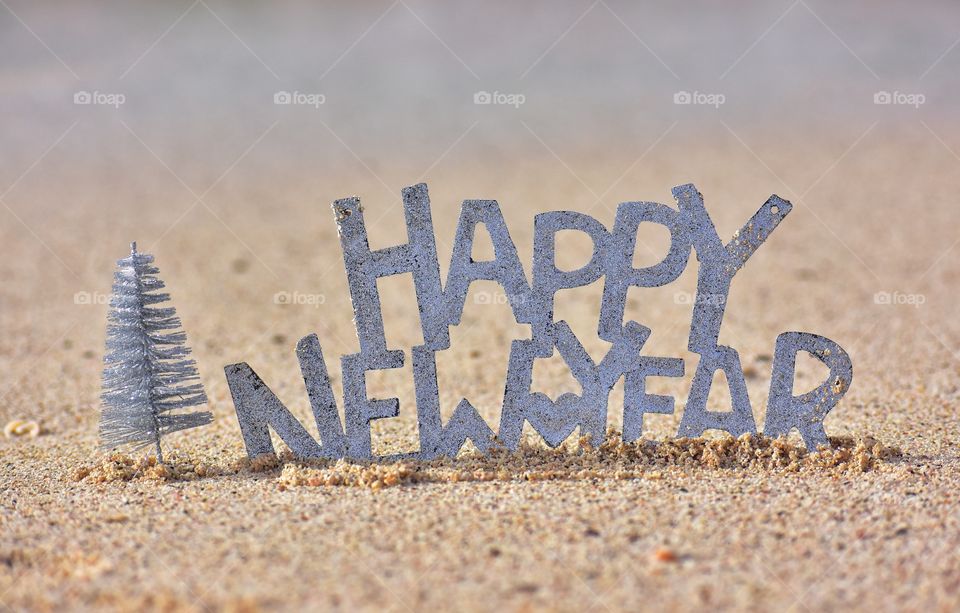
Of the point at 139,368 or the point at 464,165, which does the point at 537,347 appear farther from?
the point at 464,165

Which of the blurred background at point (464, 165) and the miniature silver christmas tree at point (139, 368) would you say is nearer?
the miniature silver christmas tree at point (139, 368)

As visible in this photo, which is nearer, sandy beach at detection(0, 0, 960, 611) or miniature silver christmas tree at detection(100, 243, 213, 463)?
sandy beach at detection(0, 0, 960, 611)

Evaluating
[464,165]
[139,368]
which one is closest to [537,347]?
[139,368]

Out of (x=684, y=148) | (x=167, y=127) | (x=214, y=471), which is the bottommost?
(x=214, y=471)

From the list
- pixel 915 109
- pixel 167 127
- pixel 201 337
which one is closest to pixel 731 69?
pixel 915 109

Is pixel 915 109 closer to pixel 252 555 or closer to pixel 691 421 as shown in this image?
pixel 691 421
